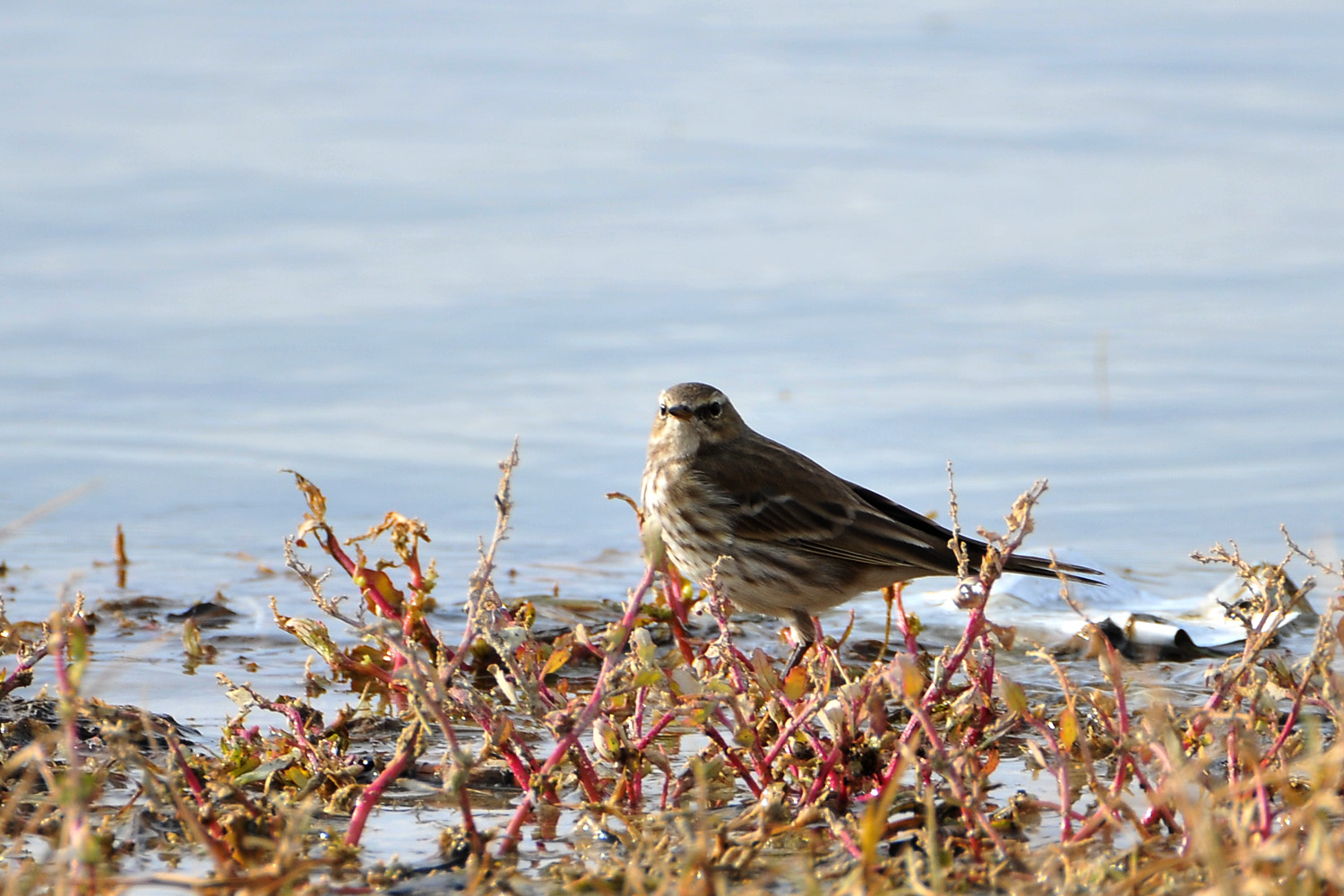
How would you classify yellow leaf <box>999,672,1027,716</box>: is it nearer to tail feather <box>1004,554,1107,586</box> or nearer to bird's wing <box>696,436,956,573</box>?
tail feather <box>1004,554,1107,586</box>

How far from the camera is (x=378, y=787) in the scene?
4.34 meters

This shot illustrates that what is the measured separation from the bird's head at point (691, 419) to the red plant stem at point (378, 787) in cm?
353

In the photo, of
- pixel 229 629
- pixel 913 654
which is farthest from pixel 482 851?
pixel 229 629

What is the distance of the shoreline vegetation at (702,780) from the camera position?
12.9 ft

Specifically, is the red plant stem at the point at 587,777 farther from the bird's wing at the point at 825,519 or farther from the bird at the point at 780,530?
the bird's wing at the point at 825,519

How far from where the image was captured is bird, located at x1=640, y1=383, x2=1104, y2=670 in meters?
7.30

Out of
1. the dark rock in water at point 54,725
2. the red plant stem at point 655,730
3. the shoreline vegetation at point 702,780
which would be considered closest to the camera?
the shoreline vegetation at point 702,780

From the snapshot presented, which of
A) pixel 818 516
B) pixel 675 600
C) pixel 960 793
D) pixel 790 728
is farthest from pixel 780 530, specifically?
pixel 960 793

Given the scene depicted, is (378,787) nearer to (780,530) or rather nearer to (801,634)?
(801,634)

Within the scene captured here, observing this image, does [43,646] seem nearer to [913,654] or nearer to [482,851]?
[482,851]

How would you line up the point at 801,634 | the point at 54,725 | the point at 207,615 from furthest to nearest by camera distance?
1. the point at 207,615
2. the point at 801,634
3. the point at 54,725

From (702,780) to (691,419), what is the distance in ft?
13.1

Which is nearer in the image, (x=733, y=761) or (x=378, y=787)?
(x=378, y=787)

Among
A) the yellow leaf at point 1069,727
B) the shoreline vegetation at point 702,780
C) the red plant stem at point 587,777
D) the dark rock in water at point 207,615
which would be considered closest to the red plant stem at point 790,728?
the shoreline vegetation at point 702,780
